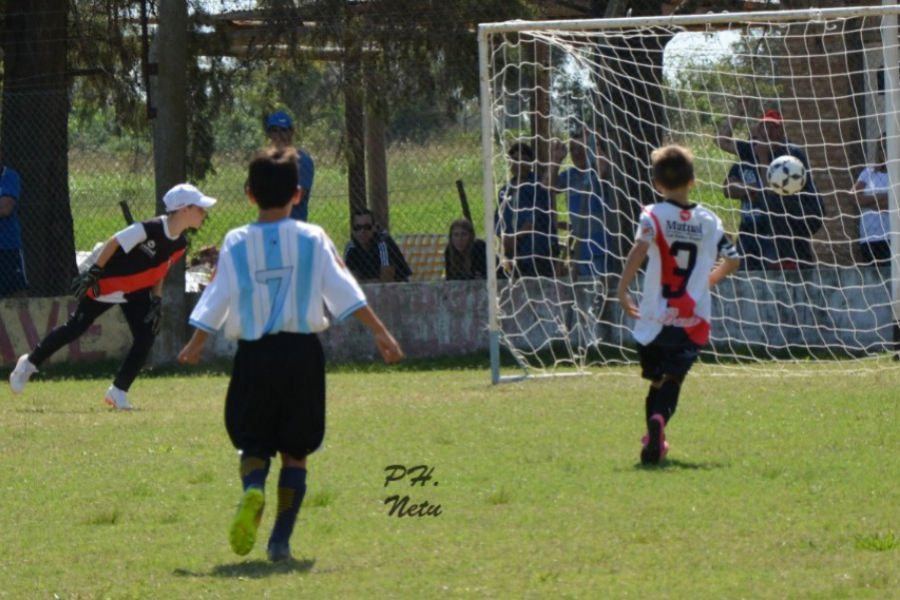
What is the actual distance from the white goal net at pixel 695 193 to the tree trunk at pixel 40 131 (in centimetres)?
482

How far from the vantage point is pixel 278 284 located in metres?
6.37

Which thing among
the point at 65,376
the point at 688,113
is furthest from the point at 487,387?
the point at 65,376

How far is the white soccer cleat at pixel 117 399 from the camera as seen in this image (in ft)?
39.3

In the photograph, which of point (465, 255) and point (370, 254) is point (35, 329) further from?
point (465, 255)

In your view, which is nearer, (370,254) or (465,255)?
(465,255)

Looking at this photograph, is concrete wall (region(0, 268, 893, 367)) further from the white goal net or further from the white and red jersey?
the white and red jersey

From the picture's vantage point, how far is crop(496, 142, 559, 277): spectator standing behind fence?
47.0 ft

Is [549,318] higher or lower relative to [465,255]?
lower

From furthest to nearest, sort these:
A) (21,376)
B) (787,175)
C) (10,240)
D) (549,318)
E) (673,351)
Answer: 1. (10,240)
2. (549,318)
3. (787,175)
4. (21,376)
5. (673,351)

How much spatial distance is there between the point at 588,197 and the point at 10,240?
559cm

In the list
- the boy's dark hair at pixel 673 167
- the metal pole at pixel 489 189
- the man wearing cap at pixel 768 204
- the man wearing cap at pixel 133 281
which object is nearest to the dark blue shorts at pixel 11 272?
the man wearing cap at pixel 133 281

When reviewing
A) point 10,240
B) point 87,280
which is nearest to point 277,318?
point 87,280

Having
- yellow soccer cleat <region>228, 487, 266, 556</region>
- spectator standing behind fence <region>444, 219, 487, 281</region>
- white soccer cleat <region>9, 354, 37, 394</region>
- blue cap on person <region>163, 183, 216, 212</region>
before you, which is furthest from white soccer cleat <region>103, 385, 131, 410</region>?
yellow soccer cleat <region>228, 487, 266, 556</region>

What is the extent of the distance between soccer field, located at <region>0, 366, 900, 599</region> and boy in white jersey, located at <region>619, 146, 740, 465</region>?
1.56ft
